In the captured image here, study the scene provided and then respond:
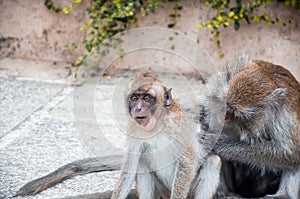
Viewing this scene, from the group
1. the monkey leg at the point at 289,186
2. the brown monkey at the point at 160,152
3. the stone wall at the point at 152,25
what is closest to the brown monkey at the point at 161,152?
the brown monkey at the point at 160,152

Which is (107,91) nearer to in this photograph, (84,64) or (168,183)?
(84,64)

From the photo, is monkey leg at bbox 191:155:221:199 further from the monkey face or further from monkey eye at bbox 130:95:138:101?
monkey eye at bbox 130:95:138:101

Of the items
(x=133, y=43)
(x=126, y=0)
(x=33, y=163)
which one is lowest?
(x=33, y=163)

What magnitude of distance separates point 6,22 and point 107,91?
6.99 ft

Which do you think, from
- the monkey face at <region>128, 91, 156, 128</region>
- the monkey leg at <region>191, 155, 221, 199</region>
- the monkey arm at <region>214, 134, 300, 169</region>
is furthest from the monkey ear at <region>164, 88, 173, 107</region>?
the monkey arm at <region>214, 134, 300, 169</region>

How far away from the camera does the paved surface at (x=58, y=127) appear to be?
567 centimetres

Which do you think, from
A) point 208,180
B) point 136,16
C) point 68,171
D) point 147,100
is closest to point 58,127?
point 68,171

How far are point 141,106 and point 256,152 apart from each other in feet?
4.32

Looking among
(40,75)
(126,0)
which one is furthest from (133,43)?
(40,75)

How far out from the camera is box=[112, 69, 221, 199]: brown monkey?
4.34 metres

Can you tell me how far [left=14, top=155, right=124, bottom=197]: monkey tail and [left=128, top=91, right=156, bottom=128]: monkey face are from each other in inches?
41.7

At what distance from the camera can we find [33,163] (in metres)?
6.03

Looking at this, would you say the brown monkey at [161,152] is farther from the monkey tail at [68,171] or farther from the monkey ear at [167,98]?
the monkey tail at [68,171]

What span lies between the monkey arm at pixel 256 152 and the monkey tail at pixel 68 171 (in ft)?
2.88
